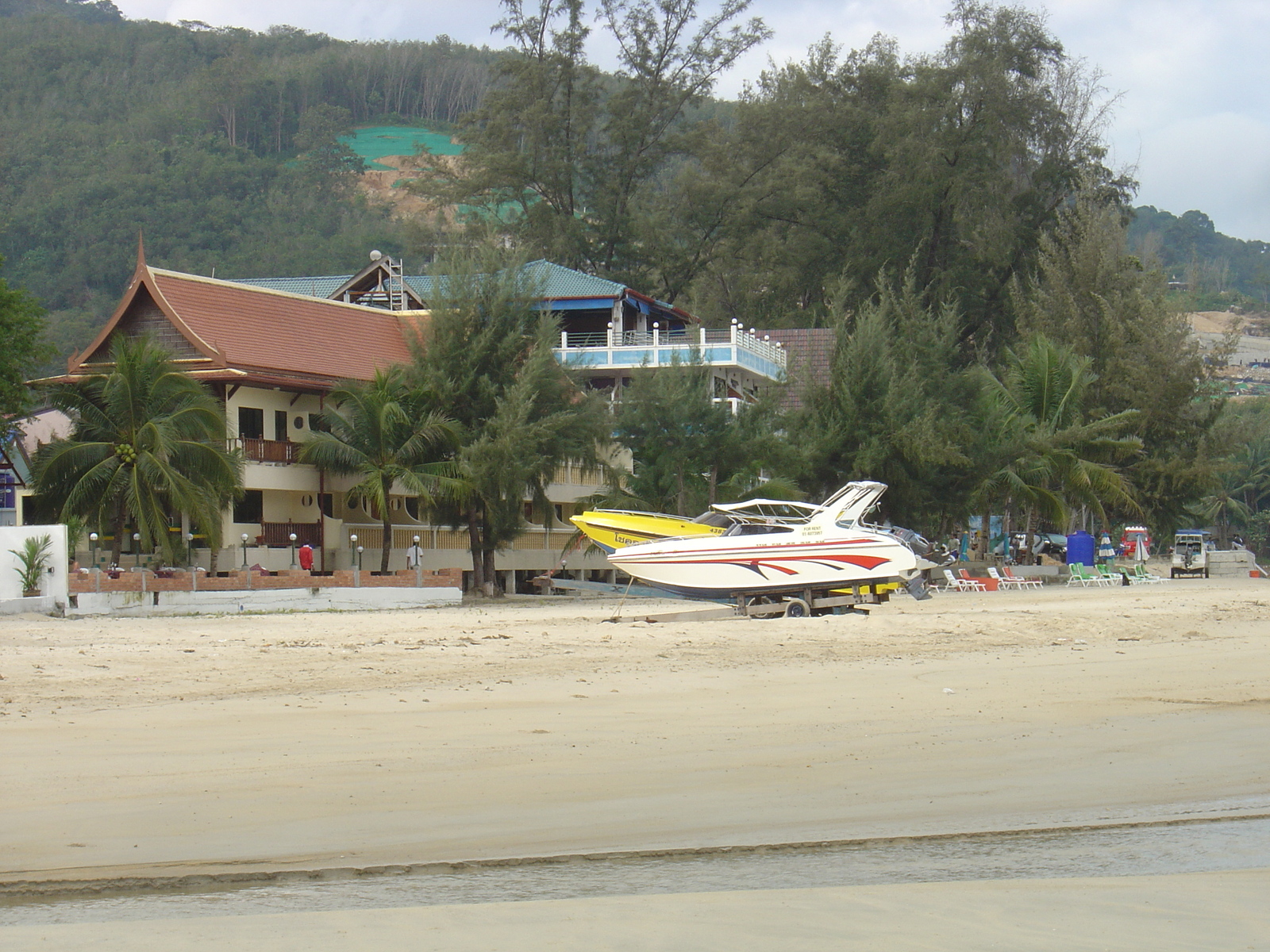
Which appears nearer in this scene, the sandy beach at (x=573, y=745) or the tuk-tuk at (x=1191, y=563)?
the sandy beach at (x=573, y=745)

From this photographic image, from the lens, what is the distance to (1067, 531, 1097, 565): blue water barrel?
40375mm

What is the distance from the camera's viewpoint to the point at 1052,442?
128ft

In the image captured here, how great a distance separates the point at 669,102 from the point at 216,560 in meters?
33.2

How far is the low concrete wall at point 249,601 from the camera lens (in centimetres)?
2208

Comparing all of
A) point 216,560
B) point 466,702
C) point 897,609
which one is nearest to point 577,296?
point 216,560

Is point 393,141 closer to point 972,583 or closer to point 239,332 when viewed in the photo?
point 239,332

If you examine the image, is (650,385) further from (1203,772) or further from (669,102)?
(669,102)

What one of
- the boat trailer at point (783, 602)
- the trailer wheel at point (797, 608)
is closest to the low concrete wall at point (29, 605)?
the boat trailer at point (783, 602)

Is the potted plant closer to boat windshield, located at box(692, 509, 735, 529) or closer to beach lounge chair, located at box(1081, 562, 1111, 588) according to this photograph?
boat windshield, located at box(692, 509, 735, 529)

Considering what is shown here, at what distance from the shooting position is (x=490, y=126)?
5322cm

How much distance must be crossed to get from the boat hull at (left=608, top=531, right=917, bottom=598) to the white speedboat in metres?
0.01

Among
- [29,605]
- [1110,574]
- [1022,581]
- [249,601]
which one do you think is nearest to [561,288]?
[1022,581]

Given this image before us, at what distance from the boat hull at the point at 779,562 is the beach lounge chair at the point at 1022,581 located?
39.7 ft

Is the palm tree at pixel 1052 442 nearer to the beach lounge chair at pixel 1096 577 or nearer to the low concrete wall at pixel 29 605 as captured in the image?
the beach lounge chair at pixel 1096 577
